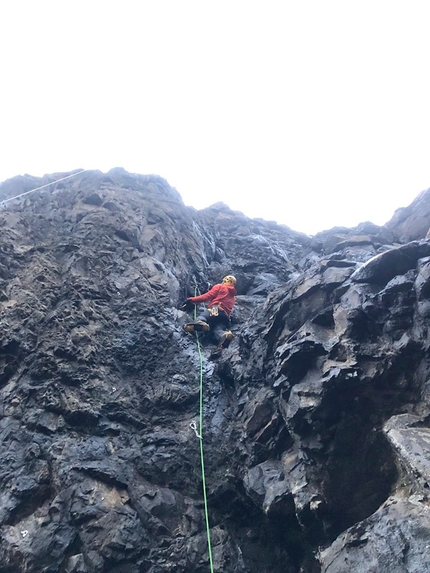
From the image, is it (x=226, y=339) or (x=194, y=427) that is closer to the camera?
(x=194, y=427)

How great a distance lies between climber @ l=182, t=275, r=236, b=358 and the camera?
9.00m

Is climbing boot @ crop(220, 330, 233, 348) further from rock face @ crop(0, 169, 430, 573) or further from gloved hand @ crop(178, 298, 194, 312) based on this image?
gloved hand @ crop(178, 298, 194, 312)

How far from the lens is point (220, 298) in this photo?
10219 millimetres

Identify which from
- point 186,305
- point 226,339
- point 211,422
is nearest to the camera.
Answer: point 211,422

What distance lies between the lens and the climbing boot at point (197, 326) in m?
8.95

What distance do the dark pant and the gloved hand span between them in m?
0.46

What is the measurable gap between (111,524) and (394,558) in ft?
10.6

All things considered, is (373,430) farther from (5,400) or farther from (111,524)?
(5,400)

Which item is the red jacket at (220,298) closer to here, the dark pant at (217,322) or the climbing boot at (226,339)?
the dark pant at (217,322)

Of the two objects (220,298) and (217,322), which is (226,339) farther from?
(220,298)

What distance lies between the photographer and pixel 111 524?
199 inches

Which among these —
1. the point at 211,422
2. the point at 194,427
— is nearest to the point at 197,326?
the point at 211,422

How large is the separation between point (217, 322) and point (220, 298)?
0.68m

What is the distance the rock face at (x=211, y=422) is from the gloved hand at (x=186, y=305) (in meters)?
0.63
